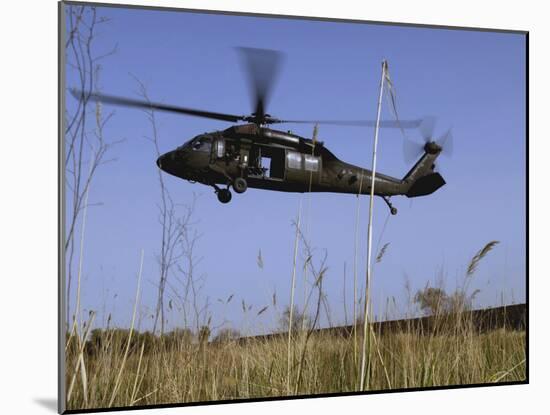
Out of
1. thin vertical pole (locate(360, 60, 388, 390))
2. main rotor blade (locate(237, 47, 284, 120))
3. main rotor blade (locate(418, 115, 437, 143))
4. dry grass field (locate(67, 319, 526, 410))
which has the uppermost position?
main rotor blade (locate(237, 47, 284, 120))

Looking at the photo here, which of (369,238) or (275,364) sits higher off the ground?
(369,238)

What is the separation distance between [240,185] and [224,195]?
136mm

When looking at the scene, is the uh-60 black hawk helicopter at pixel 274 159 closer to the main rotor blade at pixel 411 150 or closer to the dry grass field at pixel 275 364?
the main rotor blade at pixel 411 150

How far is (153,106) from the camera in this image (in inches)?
211

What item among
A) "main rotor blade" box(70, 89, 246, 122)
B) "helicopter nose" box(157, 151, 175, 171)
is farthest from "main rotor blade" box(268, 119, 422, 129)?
"helicopter nose" box(157, 151, 175, 171)

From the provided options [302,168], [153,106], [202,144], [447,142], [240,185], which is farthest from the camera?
[447,142]

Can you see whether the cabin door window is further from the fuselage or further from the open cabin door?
the open cabin door

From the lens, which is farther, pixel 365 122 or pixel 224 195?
pixel 365 122

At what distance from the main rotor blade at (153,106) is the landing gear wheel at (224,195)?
0.40 m

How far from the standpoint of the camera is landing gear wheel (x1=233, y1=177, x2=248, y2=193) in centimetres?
566

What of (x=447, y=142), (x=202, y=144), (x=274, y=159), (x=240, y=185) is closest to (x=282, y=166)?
(x=274, y=159)

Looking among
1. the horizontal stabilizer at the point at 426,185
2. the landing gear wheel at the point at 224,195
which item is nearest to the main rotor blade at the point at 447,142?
the horizontal stabilizer at the point at 426,185

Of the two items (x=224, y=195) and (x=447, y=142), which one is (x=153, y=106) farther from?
(x=447, y=142)
